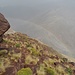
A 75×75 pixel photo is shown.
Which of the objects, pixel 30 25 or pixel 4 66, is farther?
pixel 30 25

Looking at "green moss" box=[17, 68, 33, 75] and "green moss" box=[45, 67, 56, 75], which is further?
"green moss" box=[45, 67, 56, 75]

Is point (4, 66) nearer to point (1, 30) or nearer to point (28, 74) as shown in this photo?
point (28, 74)

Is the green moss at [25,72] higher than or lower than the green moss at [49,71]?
lower

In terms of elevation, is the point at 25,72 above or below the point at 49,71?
below

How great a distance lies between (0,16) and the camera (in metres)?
25.0

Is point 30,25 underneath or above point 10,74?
underneath

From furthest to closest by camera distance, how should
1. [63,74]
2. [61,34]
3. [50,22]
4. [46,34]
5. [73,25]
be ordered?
[50,22] < [73,25] < [61,34] < [46,34] < [63,74]

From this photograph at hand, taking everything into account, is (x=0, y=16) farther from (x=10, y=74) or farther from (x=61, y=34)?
(x=61, y=34)

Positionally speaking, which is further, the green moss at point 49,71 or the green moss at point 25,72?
the green moss at point 49,71

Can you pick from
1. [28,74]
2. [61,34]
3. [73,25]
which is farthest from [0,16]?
[73,25]

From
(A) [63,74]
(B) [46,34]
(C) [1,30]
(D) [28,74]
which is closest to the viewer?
(D) [28,74]

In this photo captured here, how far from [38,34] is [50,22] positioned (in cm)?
4082

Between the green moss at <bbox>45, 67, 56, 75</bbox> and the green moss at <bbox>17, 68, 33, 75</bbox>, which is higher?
the green moss at <bbox>45, 67, 56, 75</bbox>

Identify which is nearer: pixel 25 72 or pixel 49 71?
pixel 25 72
